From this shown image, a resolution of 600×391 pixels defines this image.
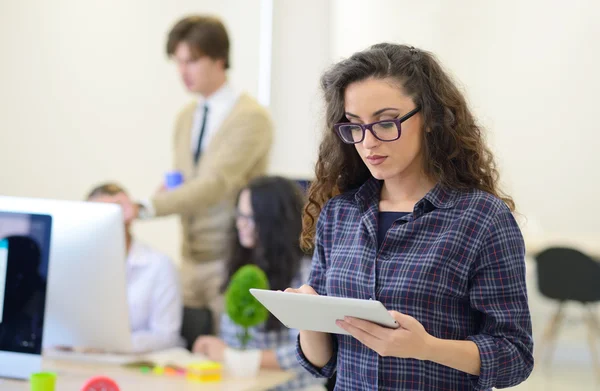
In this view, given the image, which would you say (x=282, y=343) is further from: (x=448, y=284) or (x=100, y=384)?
(x=448, y=284)

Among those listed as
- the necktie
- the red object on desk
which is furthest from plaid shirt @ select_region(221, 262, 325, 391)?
the necktie

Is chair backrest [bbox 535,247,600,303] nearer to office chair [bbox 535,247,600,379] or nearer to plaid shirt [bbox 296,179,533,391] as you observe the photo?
office chair [bbox 535,247,600,379]

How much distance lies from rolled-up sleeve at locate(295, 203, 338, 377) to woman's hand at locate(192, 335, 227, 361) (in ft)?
3.49

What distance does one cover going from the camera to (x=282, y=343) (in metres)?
2.82

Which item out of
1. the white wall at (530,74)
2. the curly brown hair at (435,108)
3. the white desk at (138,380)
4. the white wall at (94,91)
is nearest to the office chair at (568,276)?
the white wall at (530,74)

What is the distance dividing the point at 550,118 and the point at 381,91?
18.8 ft

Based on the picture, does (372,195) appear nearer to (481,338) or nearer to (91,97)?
(481,338)

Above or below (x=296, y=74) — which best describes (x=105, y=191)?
below

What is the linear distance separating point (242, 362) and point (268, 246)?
26.8 inches

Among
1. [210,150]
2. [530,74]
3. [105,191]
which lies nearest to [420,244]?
[105,191]

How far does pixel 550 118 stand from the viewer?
6.88 m

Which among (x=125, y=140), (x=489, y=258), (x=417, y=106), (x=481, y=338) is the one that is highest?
(x=125, y=140)

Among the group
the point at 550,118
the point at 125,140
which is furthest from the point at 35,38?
the point at 550,118

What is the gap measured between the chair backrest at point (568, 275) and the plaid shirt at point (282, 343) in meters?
2.67
